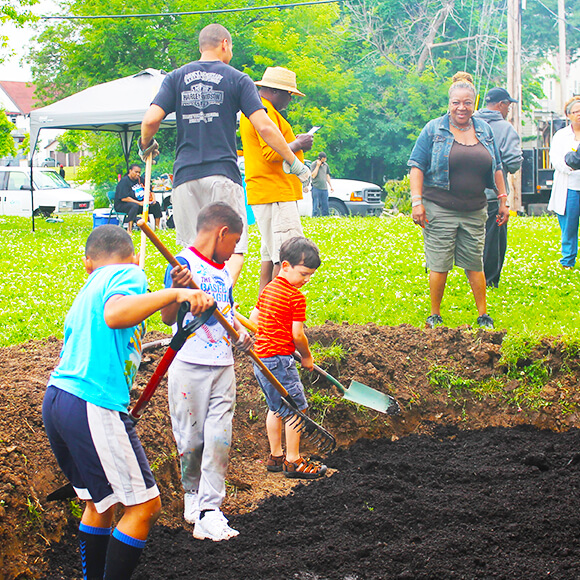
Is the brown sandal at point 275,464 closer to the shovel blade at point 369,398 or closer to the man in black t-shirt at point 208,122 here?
the shovel blade at point 369,398

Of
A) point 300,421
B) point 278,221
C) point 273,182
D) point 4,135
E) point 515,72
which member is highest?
point 515,72

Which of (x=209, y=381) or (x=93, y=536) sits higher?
(x=209, y=381)

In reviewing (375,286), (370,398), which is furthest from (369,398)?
(375,286)

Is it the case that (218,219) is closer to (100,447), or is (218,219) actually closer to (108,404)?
(108,404)

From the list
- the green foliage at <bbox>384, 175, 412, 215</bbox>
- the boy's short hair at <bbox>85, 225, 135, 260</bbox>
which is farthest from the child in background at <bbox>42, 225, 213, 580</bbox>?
the green foliage at <bbox>384, 175, 412, 215</bbox>

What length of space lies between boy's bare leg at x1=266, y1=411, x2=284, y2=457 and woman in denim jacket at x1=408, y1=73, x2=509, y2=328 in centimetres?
239

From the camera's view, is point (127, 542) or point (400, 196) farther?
point (400, 196)

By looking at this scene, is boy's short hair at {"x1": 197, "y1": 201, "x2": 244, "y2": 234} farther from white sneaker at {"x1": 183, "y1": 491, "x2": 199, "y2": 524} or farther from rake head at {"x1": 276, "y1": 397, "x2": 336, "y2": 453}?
white sneaker at {"x1": 183, "y1": 491, "x2": 199, "y2": 524}

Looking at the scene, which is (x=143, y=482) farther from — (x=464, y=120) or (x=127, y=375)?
(x=464, y=120)

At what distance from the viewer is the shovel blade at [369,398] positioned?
5.05 m

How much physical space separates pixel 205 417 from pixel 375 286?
4873mm

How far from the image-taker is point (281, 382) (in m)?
4.43

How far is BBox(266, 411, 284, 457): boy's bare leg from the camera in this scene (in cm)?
462

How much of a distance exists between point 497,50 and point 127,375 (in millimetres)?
35331
